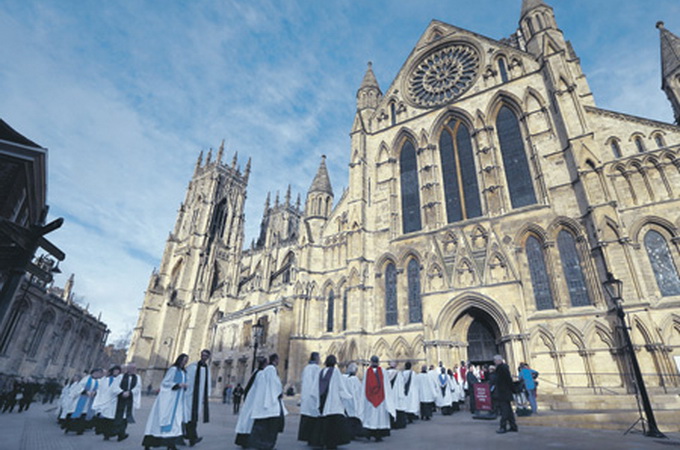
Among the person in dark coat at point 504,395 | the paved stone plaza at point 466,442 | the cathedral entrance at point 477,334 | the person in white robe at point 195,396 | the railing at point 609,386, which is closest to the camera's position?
the paved stone plaza at point 466,442

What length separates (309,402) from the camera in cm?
662

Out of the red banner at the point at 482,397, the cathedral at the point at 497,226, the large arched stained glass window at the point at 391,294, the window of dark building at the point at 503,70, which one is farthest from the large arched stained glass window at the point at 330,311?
the window of dark building at the point at 503,70

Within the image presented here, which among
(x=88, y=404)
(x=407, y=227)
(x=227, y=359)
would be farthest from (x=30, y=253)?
(x=227, y=359)

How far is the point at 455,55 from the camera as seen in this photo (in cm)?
2320

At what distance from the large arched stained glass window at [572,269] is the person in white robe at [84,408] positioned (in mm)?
17005

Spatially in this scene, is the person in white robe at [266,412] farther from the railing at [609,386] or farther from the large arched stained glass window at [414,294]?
the large arched stained glass window at [414,294]

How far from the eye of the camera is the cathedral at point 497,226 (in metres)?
13.4

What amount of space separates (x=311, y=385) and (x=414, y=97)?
70.1ft

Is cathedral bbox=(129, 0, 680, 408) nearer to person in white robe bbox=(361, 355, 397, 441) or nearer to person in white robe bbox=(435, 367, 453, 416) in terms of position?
person in white robe bbox=(435, 367, 453, 416)

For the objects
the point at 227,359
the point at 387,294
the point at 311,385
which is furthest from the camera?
the point at 227,359

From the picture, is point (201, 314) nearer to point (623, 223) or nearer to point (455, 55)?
point (455, 55)

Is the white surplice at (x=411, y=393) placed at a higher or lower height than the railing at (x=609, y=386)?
lower

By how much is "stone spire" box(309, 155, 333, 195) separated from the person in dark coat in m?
21.1

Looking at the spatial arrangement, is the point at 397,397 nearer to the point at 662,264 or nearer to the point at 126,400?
the point at 126,400
